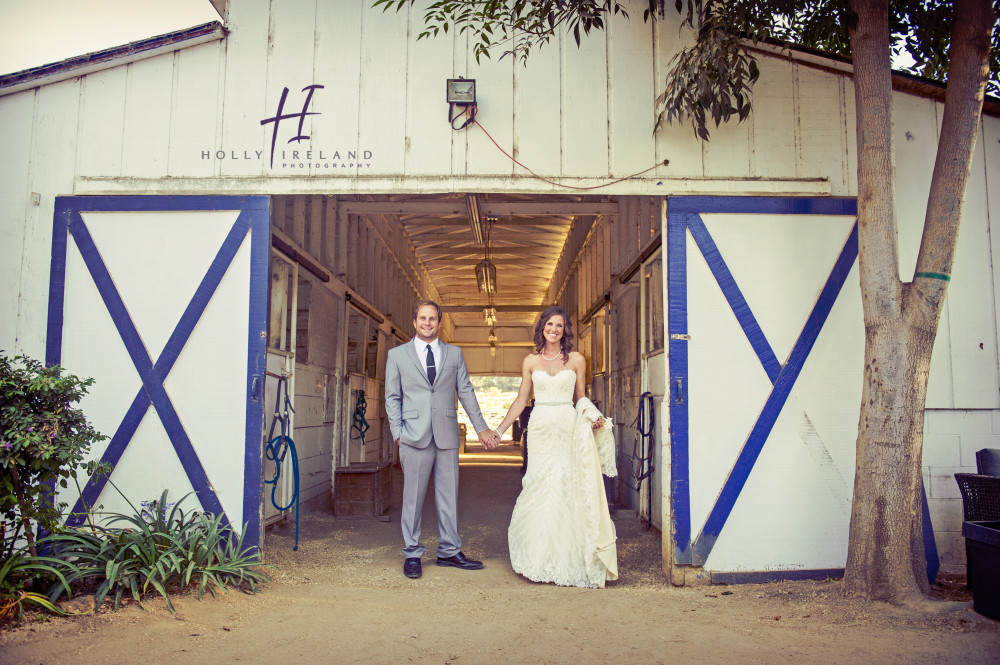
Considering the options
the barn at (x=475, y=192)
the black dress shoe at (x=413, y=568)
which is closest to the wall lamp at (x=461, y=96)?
the barn at (x=475, y=192)

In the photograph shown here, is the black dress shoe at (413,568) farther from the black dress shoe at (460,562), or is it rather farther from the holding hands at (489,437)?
the holding hands at (489,437)

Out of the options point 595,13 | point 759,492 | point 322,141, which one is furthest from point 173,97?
point 759,492

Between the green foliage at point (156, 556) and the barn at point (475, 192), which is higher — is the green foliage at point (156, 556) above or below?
below

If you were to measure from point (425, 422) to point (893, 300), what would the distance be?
9.32 feet

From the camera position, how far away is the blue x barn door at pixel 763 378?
4.43 m

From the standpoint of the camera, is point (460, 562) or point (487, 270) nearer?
point (460, 562)

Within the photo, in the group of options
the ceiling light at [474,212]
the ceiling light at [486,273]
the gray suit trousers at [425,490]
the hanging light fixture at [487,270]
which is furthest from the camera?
the ceiling light at [486,273]

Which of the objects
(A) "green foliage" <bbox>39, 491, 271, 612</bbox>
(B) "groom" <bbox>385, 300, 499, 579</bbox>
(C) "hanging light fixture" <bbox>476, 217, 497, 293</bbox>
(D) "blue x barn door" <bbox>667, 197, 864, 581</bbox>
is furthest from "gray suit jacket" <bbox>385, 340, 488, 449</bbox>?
(C) "hanging light fixture" <bbox>476, 217, 497, 293</bbox>

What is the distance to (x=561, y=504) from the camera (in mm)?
4555

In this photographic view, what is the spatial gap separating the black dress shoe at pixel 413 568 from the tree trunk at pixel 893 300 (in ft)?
8.21

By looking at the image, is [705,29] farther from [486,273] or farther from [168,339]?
Result: [486,273]

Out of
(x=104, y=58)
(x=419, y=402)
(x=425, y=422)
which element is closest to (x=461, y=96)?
(x=419, y=402)

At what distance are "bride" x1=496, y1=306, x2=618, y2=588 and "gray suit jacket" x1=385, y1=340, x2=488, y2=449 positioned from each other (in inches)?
14.0

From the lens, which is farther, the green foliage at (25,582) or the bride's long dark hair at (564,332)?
the bride's long dark hair at (564,332)
